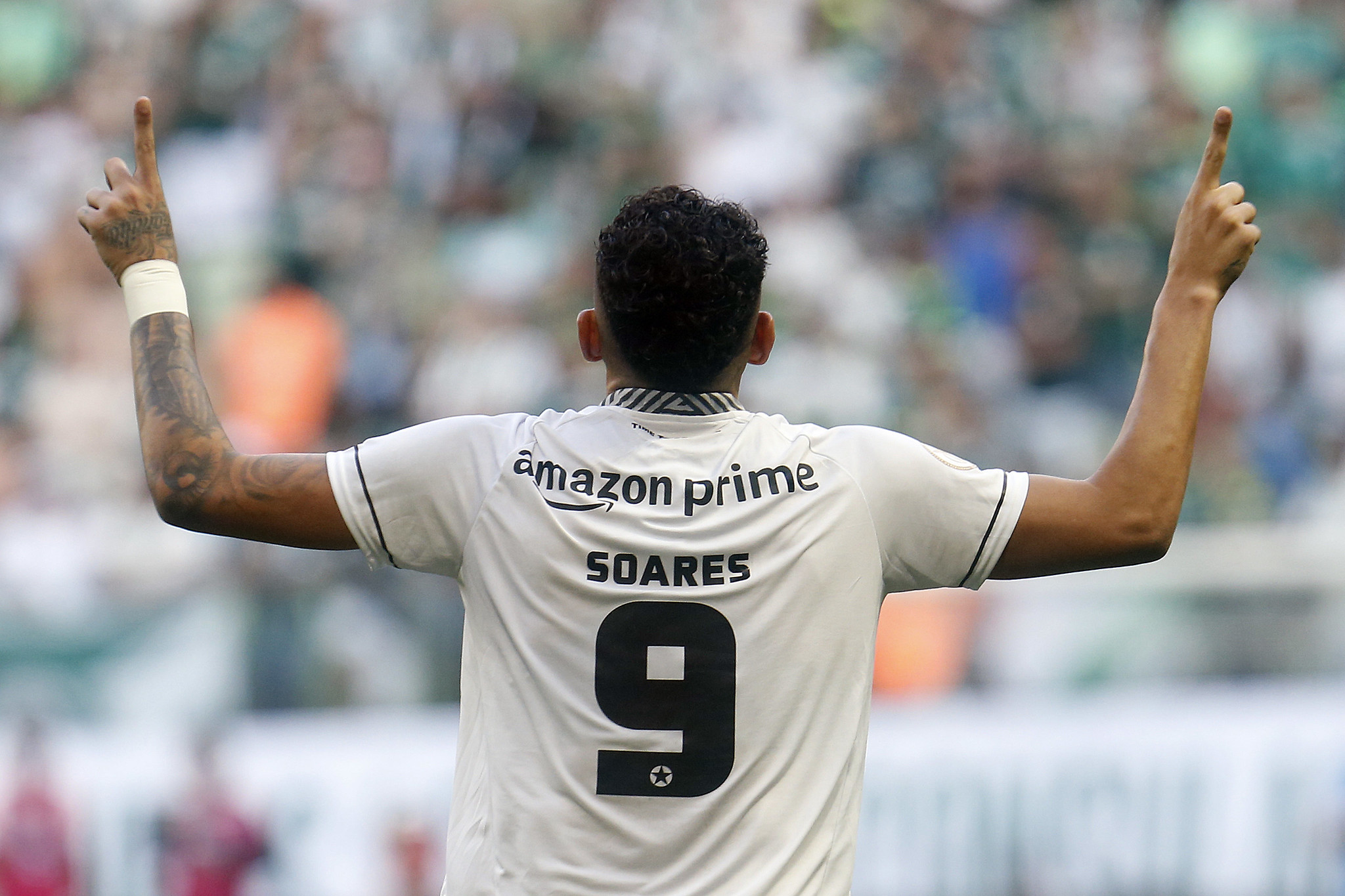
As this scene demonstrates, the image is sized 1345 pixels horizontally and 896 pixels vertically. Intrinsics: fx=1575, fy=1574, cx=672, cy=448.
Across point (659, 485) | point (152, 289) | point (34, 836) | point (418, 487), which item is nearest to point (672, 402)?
point (659, 485)

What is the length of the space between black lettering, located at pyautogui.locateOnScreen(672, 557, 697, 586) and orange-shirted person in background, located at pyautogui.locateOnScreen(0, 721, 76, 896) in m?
5.38

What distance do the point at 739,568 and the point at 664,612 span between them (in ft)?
0.40

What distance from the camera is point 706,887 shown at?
2.11 m

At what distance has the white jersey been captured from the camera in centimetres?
214

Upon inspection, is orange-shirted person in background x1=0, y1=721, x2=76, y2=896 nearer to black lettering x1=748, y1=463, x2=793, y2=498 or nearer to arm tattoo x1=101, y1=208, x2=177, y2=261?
arm tattoo x1=101, y1=208, x2=177, y2=261

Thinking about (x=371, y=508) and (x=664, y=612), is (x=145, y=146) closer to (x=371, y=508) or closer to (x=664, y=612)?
(x=371, y=508)

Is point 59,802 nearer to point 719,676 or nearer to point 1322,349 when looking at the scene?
point 719,676

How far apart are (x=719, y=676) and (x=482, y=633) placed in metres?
0.35

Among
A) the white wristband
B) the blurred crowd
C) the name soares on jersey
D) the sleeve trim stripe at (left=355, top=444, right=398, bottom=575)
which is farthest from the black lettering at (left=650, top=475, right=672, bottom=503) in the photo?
the blurred crowd

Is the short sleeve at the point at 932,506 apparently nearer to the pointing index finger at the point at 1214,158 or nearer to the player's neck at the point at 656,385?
the player's neck at the point at 656,385

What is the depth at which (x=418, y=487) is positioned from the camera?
7.29 ft

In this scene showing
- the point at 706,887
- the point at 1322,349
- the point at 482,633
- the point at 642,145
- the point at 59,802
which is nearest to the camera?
the point at 706,887

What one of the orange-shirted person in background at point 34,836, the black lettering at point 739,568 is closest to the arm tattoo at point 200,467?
the black lettering at point 739,568

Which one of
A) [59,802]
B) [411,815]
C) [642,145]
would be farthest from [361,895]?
[642,145]
